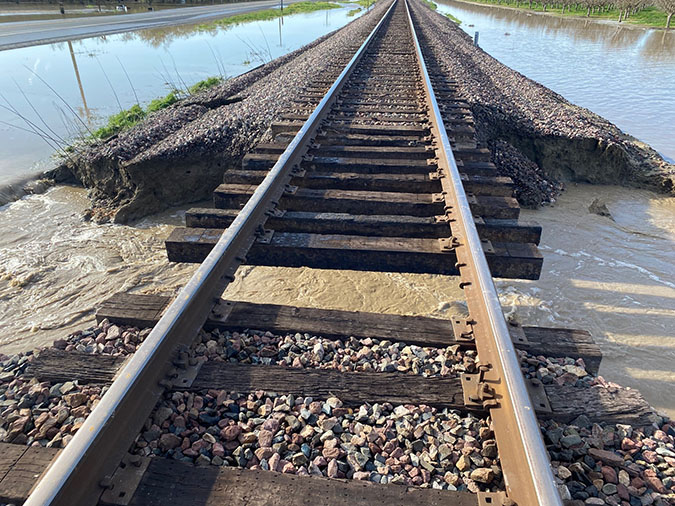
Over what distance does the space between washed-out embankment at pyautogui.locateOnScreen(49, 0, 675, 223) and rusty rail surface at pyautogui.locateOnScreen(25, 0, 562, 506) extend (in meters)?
3.29

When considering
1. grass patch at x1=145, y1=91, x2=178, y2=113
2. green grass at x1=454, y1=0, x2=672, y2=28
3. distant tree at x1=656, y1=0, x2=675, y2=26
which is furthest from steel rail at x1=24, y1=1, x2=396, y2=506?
green grass at x1=454, y1=0, x2=672, y2=28

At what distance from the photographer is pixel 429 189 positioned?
3.91 meters

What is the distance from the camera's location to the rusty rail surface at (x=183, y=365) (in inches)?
56.2

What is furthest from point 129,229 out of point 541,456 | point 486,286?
point 541,456

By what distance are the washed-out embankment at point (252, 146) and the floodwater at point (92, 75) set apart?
1.97 meters

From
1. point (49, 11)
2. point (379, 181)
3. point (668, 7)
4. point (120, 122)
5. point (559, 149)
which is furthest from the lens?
point (668, 7)

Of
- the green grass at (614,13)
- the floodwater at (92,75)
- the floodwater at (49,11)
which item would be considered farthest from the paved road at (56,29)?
the green grass at (614,13)

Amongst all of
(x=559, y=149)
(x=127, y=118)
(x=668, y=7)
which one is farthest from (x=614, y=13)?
(x=127, y=118)

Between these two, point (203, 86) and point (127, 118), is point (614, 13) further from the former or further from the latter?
point (127, 118)

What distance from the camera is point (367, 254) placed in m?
3.00

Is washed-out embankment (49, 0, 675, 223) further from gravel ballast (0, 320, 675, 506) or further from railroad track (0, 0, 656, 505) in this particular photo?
gravel ballast (0, 320, 675, 506)

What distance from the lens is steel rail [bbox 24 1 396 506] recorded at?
1.41 m

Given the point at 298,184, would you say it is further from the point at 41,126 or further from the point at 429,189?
the point at 41,126

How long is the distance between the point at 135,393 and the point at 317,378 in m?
0.75
